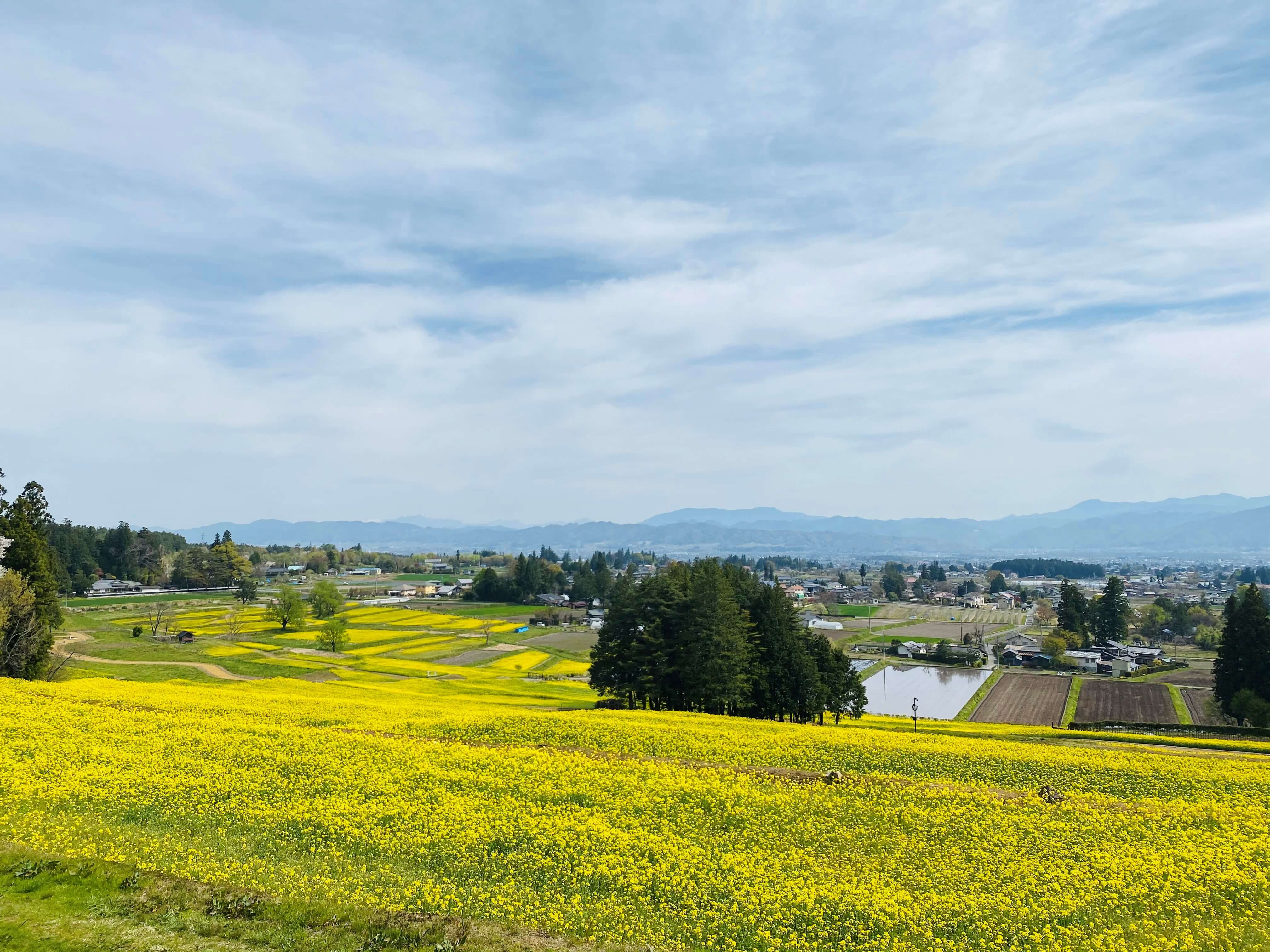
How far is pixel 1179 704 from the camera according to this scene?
85.1 meters

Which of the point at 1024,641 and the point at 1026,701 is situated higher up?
the point at 1026,701

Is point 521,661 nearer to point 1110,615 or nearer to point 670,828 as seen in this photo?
point 670,828

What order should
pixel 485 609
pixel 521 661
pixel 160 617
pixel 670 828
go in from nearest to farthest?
pixel 670 828, pixel 521 661, pixel 160 617, pixel 485 609

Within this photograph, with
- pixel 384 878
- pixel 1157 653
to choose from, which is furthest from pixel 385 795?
pixel 1157 653

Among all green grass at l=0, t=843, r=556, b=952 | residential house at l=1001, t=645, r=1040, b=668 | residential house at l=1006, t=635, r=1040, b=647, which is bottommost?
residential house at l=1006, t=635, r=1040, b=647

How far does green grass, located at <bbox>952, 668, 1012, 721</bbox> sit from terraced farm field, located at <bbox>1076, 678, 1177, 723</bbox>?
10.9 metres

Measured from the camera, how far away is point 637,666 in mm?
49500

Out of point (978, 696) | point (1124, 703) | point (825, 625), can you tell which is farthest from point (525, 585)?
point (1124, 703)

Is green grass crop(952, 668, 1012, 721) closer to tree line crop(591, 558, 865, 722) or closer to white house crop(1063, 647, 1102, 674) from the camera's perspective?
white house crop(1063, 647, 1102, 674)

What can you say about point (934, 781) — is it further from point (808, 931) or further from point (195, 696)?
point (195, 696)

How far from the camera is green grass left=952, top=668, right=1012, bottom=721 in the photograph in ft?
264

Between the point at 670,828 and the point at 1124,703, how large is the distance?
91.9 meters

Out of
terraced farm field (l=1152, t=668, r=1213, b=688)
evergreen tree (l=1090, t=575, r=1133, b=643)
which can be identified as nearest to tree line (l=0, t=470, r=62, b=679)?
terraced farm field (l=1152, t=668, r=1213, b=688)

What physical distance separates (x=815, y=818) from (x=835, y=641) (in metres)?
125
